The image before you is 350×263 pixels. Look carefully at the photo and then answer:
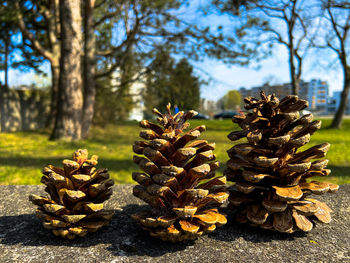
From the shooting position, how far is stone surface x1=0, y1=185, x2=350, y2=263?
1021 millimetres

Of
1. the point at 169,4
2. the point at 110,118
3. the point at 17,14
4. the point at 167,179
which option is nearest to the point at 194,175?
the point at 167,179

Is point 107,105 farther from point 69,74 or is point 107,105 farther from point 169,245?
point 169,245

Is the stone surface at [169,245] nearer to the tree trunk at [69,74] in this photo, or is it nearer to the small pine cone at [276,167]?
the small pine cone at [276,167]

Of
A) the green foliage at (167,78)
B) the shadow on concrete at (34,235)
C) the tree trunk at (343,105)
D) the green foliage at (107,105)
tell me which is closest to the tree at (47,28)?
the green foliage at (107,105)

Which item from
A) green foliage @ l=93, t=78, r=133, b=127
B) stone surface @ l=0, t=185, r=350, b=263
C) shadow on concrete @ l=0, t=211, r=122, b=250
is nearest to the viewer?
stone surface @ l=0, t=185, r=350, b=263

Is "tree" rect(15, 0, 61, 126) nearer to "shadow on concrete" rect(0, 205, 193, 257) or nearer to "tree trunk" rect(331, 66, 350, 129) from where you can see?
"shadow on concrete" rect(0, 205, 193, 257)

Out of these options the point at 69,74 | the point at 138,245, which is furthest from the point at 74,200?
the point at 69,74

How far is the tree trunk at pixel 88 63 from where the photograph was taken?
7.72 metres

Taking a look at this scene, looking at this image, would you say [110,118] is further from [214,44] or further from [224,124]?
[224,124]

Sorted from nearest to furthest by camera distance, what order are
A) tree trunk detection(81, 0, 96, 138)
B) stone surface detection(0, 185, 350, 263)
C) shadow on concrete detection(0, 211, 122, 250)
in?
stone surface detection(0, 185, 350, 263) → shadow on concrete detection(0, 211, 122, 250) → tree trunk detection(81, 0, 96, 138)

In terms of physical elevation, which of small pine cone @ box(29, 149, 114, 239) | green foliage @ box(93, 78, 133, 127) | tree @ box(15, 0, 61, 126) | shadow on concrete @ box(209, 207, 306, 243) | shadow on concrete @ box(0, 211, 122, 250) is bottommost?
shadow on concrete @ box(0, 211, 122, 250)

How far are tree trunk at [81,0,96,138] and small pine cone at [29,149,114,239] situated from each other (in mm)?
6848

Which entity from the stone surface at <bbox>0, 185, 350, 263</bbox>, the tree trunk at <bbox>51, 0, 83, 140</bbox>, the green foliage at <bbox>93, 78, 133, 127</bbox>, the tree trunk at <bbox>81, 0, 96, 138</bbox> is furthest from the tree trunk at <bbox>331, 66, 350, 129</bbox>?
the stone surface at <bbox>0, 185, 350, 263</bbox>

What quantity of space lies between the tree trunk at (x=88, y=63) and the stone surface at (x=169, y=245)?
22.5 ft
